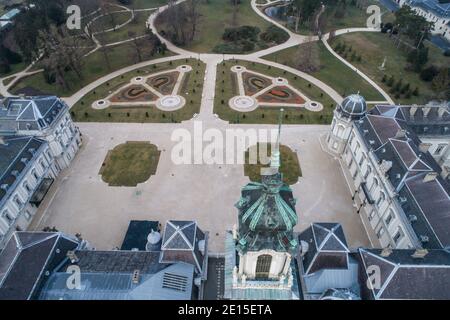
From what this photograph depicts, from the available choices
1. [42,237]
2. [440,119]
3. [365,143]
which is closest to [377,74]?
[440,119]

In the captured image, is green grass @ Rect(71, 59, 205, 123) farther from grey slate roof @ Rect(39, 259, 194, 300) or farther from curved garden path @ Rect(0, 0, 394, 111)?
grey slate roof @ Rect(39, 259, 194, 300)

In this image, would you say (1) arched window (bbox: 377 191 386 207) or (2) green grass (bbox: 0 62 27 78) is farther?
(2) green grass (bbox: 0 62 27 78)

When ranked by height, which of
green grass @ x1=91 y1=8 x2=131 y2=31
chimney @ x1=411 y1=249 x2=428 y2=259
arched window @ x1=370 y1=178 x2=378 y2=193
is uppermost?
chimney @ x1=411 y1=249 x2=428 y2=259

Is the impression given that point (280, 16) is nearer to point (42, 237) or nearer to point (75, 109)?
point (75, 109)

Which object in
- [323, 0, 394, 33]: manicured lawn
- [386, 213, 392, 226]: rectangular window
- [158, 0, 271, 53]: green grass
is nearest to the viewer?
[386, 213, 392, 226]: rectangular window

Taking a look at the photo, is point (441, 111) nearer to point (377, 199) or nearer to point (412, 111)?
point (412, 111)

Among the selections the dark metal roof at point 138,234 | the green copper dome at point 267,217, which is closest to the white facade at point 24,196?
the dark metal roof at point 138,234

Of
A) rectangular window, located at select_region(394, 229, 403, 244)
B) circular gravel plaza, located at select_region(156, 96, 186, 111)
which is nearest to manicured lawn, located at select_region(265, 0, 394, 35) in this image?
circular gravel plaza, located at select_region(156, 96, 186, 111)
